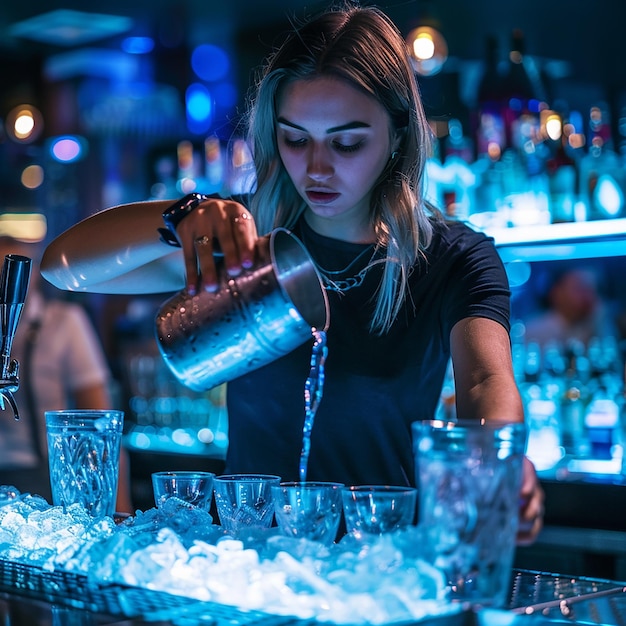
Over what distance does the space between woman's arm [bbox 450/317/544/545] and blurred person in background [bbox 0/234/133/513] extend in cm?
195

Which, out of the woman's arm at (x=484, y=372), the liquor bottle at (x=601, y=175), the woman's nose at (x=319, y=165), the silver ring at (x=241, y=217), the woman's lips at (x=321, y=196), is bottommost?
the woman's arm at (x=484, y=372)

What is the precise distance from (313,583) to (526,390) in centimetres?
266

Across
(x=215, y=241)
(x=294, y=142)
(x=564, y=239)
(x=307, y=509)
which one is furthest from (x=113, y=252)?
(x=564, y=239)

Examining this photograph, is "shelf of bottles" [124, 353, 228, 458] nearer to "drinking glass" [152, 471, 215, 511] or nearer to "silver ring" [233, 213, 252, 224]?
"drinking glass" [152, 471, 215, 511]

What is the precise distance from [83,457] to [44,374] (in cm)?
226

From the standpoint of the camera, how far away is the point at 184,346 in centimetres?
134

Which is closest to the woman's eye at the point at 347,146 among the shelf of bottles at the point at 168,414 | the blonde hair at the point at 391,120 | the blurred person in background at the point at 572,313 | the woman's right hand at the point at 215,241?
the blonde hair at the point at 391,120

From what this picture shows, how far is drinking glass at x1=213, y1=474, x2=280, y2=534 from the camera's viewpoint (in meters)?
1.29

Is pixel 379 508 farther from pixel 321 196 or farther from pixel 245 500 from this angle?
pixel 321 196

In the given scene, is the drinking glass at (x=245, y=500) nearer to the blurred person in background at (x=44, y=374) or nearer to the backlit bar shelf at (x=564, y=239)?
the backlit bar shelf at (x=564, y=239)

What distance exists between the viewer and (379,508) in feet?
3.77

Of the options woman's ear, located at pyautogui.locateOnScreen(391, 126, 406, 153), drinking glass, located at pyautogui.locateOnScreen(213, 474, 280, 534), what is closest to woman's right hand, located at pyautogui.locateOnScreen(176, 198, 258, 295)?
drinking glass, located at pyautogui.locateOnScreen(213, 474, 280, 534)

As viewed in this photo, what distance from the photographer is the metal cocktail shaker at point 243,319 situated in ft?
4.19

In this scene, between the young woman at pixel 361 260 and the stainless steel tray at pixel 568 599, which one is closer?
the stainless steel tray at pixel 568 599
